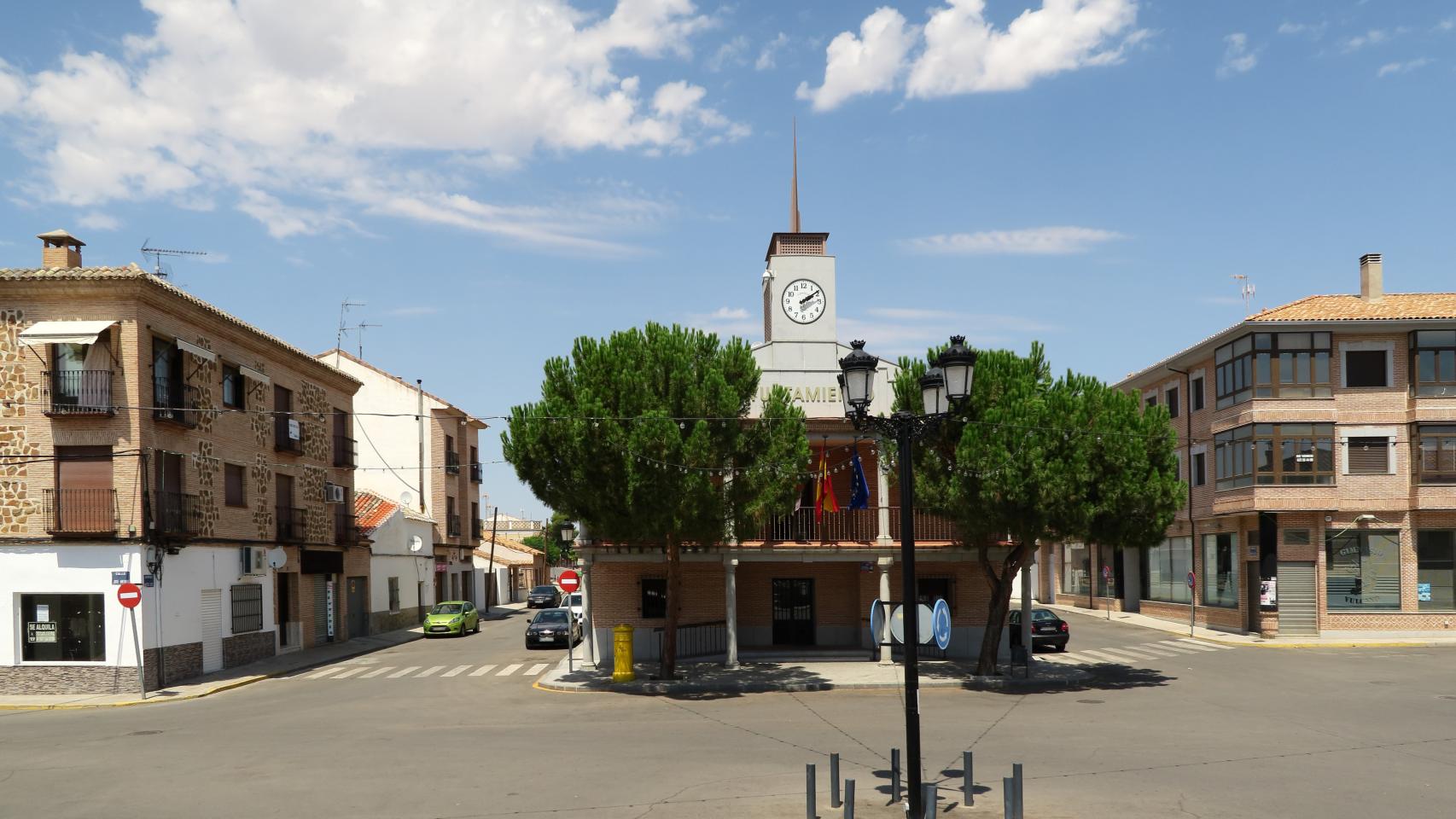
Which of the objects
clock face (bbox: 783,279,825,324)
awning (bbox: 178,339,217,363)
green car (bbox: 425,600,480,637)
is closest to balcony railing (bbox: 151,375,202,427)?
awning (bbox: 178,339,217,363)

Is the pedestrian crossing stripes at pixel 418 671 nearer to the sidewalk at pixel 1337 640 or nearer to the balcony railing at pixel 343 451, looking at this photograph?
the balcony railing at pixel 343 451

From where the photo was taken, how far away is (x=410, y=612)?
5125 centimetres

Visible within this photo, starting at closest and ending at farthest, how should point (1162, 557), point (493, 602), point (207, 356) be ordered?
point (207, 356) < point (1162, 557) < point (493, 602)

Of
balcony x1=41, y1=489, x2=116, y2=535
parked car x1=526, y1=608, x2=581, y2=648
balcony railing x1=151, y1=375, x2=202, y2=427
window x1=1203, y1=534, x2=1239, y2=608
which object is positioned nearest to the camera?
balcony x1=41, y1=489, x2=116, y2=535

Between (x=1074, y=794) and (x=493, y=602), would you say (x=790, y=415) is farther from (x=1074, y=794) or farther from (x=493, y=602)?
(x=493, y=602)

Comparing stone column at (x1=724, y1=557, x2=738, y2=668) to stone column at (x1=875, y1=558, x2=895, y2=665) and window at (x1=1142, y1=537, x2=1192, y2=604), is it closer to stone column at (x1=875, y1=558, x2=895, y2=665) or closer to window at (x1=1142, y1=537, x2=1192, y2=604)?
stone column at (x1=875, y1=558, x2=895, y2=665)

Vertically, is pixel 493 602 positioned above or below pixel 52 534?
below

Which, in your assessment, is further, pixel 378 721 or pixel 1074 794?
pixel 378 721

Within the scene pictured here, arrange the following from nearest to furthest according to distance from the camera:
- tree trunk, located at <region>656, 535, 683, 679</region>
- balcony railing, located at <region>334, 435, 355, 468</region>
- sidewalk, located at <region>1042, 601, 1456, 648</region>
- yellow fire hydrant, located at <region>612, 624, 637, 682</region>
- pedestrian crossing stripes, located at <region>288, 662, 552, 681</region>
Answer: tree trunk, located at <region>656, 535, 683, 679</region> < yellow fire hydrant, located at <region>612, 624, 637, 682</region> < pedestrian crossing stripes, located at <region>288, 662, 552, 681</region> < sidewalk, located at <region>1042, 601, 1456, 648</region> < balcony railing, located at <region>334, 435, 355, 468</region>

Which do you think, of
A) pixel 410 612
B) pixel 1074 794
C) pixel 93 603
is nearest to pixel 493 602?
pixel 410 612

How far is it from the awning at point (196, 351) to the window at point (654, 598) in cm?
1363

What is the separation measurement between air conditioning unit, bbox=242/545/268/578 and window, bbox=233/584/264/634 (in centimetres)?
43

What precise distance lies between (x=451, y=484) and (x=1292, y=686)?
44079mm

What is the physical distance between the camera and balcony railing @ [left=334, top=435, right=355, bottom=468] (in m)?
42.1
